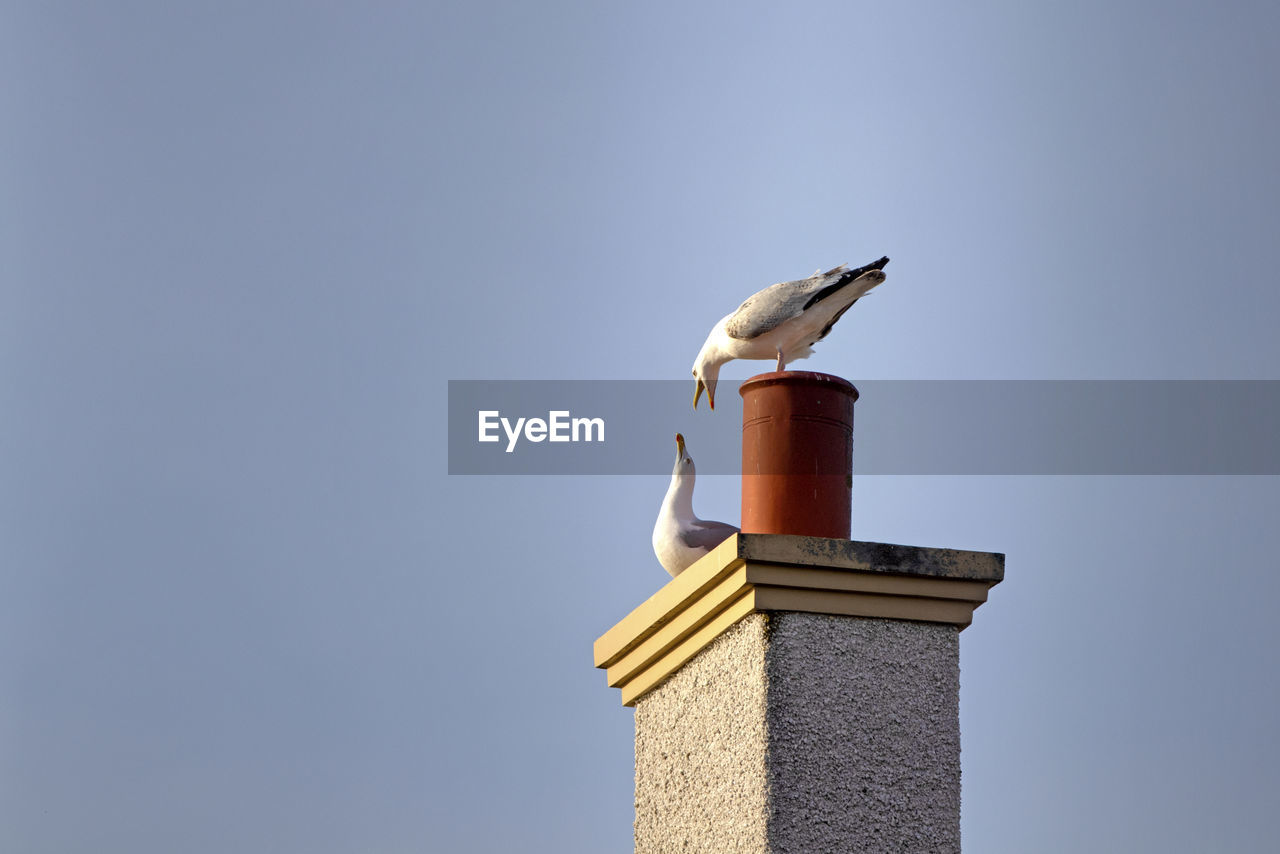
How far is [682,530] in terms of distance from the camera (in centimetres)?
394

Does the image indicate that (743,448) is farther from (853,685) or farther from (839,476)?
(853,685)

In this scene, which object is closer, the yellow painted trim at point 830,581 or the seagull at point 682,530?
the yellow painted trim at point 830,581

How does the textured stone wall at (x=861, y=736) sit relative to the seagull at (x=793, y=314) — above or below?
below

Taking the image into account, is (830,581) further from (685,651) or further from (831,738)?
(685,651)

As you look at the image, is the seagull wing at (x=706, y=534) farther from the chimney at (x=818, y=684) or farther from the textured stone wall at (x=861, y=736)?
the textured stone wall at (x=861, y=736)

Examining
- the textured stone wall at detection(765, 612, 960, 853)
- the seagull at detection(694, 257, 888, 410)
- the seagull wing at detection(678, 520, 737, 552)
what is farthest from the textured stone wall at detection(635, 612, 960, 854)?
the seagull at detection(694, 257, 888, 410)

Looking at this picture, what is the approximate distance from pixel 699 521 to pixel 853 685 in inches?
35.7

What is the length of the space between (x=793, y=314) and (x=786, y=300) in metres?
0.05

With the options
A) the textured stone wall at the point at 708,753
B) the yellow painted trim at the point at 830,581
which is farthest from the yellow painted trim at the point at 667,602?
the textured stone wall at the point at 708,753

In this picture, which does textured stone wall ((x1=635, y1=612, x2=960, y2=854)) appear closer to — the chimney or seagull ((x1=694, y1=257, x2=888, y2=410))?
the chimney

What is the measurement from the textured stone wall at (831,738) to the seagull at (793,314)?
1.26 meters

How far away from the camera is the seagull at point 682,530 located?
12.8ft

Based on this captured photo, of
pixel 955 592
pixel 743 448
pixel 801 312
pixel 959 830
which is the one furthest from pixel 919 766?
pixel 801 312

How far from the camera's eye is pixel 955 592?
3.30 metres
